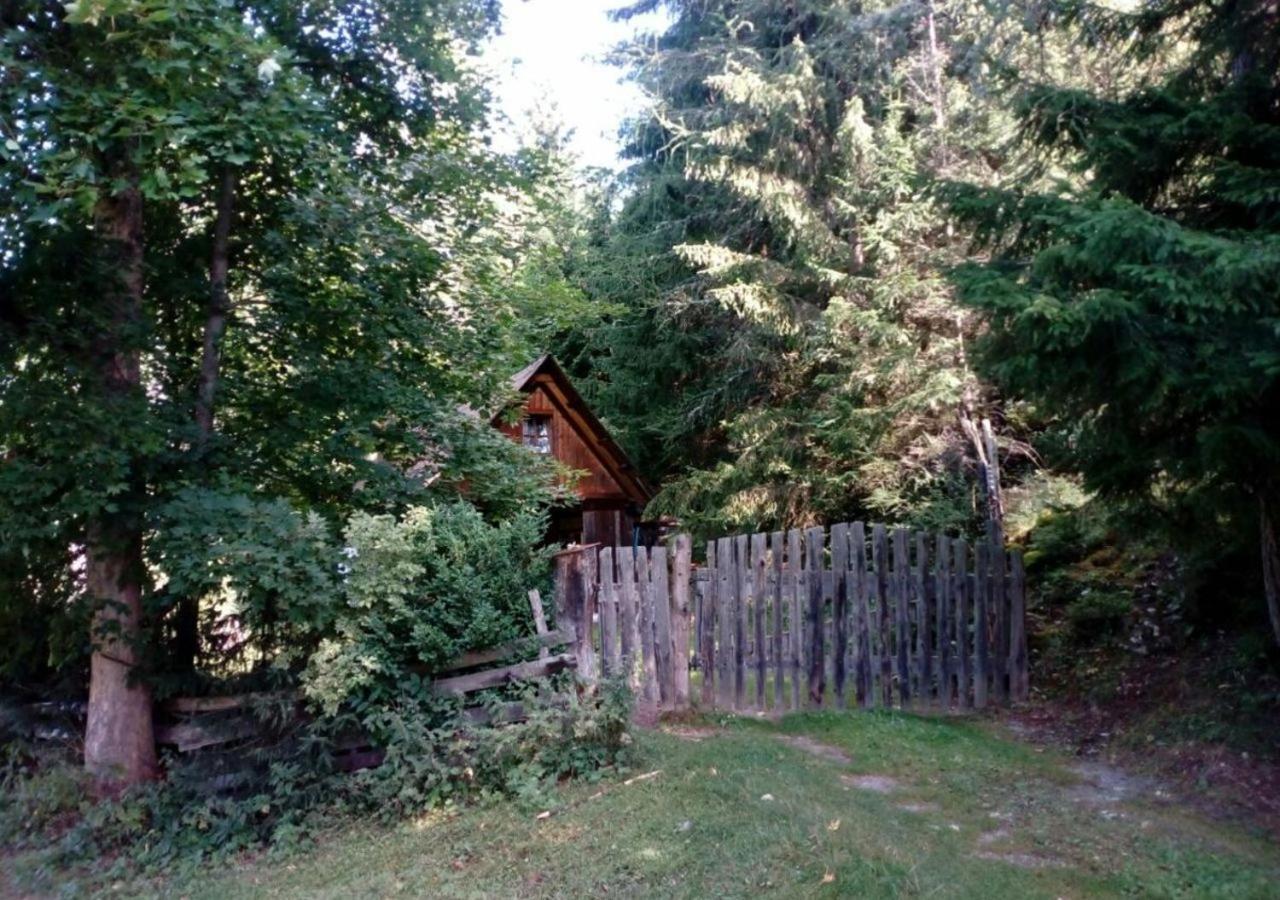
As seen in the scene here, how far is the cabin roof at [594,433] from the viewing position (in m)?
21.1

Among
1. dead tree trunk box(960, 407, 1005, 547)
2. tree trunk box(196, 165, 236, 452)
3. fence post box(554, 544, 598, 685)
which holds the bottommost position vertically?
fence post box(554, 544, 598, 685)

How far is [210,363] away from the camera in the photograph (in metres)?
8.25

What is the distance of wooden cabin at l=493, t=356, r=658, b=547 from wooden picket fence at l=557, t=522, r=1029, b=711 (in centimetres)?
1113

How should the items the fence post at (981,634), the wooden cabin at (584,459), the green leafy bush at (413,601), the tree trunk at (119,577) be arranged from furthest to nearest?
Answer: 1. the wooden cabin at (584,459)
2. the fence post at (981,634)
3. the tree trunk at (119,577)
4. the green leafy bush at (413,601)

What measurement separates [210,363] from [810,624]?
19.2 feet

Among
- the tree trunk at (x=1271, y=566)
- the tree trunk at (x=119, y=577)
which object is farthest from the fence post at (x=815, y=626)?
the tree trunk at (x=119, y=577)

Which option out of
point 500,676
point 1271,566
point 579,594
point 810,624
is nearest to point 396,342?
point 579,594

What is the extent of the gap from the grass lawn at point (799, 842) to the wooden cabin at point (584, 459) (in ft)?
44.9

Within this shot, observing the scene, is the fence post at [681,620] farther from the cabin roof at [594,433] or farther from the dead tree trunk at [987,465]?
the cabin roof at [594,433]

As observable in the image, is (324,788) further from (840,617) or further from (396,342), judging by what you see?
(840,617)

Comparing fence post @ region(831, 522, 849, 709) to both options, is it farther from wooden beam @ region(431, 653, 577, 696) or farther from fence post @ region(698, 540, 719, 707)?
wooden beam @ region(431, 653, 577, 696)

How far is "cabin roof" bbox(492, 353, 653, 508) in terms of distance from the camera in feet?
69.3

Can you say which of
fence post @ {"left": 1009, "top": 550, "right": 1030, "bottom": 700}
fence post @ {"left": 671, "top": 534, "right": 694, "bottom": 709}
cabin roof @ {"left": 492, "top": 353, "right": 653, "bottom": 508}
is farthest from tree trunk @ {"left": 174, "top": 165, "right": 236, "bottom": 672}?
cabin roof @ {"left": 492, "top": 353, "right": 653, "bottom": 508}

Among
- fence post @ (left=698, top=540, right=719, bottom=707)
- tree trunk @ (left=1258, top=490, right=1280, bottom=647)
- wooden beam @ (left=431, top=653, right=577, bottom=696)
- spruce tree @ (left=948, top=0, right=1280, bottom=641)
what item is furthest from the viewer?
fence post @ (left=698, top=540, right=719, bottom=707)
